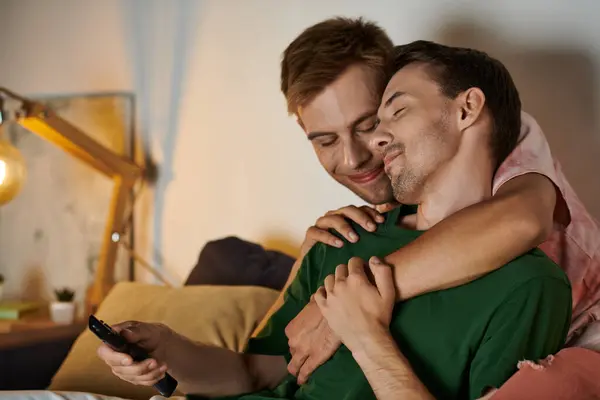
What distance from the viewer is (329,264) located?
1.38 meters

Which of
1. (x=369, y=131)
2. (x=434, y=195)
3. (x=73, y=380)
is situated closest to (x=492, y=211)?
(x=434, y=195)

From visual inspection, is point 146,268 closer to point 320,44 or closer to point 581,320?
point 320,44

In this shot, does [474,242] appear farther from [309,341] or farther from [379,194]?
[379,194]

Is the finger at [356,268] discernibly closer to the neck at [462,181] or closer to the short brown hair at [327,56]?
the neck at [462,181]

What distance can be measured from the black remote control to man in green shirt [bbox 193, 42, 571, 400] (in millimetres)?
148

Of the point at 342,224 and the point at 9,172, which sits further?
the point at 9,172

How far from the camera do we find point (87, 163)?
249cm

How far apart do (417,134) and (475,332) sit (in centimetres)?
34

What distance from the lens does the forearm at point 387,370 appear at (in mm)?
1051

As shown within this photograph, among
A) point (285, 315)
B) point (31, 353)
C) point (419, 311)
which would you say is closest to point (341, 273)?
point (419, 311)

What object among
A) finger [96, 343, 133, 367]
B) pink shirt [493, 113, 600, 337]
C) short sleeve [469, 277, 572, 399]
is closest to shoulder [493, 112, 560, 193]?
pink shirt [493, 113, 600, 337]

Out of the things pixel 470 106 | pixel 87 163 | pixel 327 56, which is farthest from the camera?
pixel 87 163

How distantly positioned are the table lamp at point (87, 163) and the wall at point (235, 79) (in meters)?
0.17

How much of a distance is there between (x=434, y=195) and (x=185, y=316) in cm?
82
